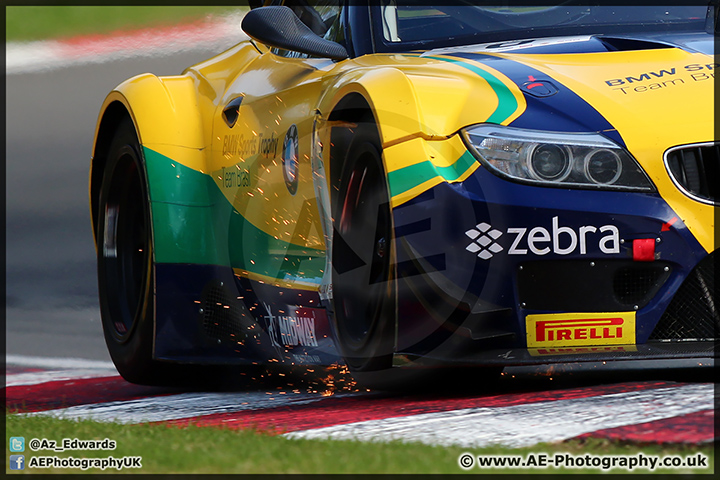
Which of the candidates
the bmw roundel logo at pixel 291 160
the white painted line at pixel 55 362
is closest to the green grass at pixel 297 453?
the bmw roundel logo at pixel 291 160

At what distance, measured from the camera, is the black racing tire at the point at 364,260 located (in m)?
3.78

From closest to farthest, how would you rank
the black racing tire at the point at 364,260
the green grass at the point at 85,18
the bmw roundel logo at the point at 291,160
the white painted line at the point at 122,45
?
the black racing tire at the point at 364,260
the bmw roundel logo at the point at 291,160
the white painted line at the point at 122,45
the green grass at the point at 85,18

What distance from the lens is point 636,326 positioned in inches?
139

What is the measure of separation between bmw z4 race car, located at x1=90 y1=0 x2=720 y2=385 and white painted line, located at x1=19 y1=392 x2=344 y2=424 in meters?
0.17

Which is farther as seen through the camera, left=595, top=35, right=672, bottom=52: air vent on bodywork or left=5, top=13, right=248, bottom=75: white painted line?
left=5, top=13, right=248, bottom=75: white painted line

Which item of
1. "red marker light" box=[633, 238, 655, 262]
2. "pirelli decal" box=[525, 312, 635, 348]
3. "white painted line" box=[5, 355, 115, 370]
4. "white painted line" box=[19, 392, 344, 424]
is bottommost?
"white painted line" box=[5, 355, 115, 370]

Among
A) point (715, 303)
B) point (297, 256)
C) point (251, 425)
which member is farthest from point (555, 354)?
point (297, 256)

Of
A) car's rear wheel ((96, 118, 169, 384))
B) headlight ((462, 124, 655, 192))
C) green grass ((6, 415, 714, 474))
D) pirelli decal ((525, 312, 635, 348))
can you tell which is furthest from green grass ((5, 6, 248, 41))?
green grass ((6, 415, 714, 474))

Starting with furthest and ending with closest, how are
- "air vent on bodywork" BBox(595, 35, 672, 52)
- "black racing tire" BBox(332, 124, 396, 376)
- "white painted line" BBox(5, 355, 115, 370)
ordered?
"white painted line" BBox(5, 355, 115, 370) < "air vent on bodywork" BBox(595, 35, 672, 52) < "black racing tire" BBox(332, 124, 396, 376)

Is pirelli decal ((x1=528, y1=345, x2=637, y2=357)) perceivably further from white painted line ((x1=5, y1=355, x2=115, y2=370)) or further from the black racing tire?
white painted line ((x1=5, y1=355, x2=115, y2=370))

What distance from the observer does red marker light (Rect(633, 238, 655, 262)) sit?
3482 millimetres

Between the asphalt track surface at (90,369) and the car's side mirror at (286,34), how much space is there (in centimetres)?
121

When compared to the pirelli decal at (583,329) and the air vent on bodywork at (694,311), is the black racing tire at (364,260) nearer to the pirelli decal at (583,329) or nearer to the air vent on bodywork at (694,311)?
the pirelli decal at (583,329)

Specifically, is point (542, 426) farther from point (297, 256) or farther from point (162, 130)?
point (162, 130)
